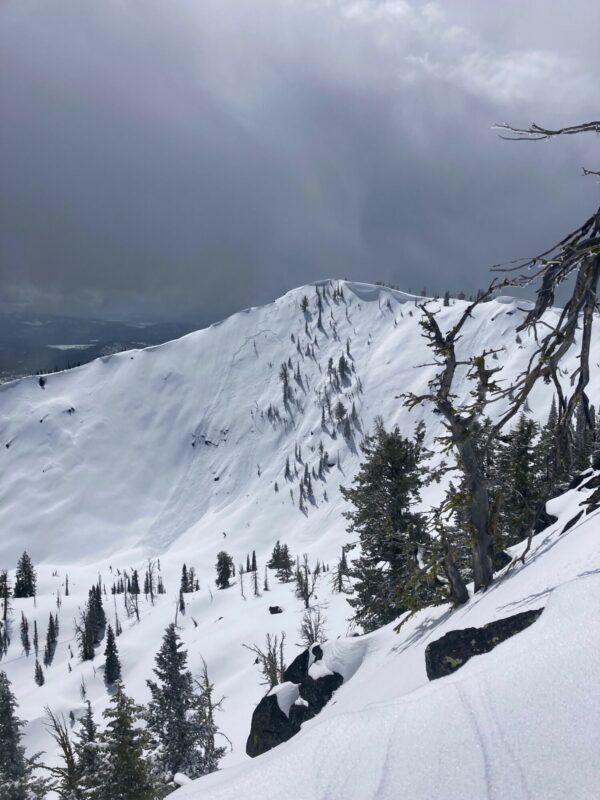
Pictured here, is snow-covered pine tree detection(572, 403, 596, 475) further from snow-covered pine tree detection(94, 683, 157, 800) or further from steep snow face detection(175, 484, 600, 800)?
snow-covered pine tree detection(94, 683, 157, 800)

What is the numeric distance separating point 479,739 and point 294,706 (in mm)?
11155

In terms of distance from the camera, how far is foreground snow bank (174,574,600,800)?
7.54ft

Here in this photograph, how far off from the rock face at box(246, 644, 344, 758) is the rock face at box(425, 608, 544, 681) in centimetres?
598

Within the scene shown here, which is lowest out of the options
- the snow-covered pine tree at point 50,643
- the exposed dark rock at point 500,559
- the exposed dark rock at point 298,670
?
the exposed dark rock at point 298,670

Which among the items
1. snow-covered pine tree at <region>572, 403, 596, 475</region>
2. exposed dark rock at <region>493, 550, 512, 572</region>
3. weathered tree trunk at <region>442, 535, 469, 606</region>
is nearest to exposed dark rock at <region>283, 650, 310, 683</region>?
weathered tree trunk at <region>442, 535, 469, 606</region>

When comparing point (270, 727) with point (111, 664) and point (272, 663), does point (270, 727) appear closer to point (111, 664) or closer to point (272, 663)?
point (272, 663)

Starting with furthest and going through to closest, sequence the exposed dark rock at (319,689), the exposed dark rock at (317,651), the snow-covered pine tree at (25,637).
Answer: the snow-covered pine tree at (25,637), the exposed dark rock at (317,651), the exposed dark rock at (319,689)

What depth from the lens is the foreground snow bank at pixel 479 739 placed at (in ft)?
7.54

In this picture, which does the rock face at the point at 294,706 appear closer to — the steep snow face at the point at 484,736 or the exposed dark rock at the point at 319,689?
the exposed dark rock at the point at 319,689

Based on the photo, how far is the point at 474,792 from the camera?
2.29 m

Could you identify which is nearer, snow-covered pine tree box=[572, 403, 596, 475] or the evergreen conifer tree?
snow-covered pine tree box=[572, 403, 596, 475]

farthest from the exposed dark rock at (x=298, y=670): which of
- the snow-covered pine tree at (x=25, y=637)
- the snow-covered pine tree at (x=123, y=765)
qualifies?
the snow-covered pine tree at (x=25, y=637)

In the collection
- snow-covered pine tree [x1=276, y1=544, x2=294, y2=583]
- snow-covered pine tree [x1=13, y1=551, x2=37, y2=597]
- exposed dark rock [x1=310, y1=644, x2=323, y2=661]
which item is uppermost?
snow-covered pine tree [x1=13, y1=551, x2=37, y2=597]

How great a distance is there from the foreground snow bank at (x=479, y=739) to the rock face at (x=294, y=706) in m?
8.84
